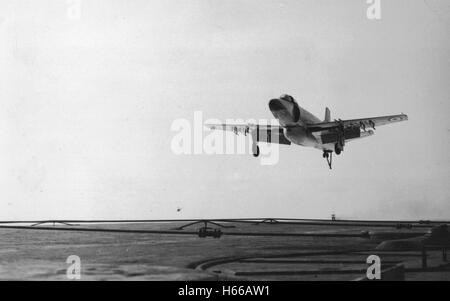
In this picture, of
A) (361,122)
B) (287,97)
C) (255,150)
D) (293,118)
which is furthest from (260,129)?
(361,122)

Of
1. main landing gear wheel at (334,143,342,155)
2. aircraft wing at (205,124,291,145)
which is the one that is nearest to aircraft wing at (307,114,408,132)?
main landing gear wheel at (334,143,342,155)

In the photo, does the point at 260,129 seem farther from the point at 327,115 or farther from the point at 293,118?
the point at 327,115

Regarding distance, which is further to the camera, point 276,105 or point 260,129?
point 260,129

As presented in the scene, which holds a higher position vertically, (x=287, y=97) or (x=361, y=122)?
(x=287, y=97)

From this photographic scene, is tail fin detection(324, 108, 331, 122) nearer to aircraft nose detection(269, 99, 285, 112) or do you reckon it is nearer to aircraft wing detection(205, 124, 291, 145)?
aircraft wing detection(205, 124, 291, 145)

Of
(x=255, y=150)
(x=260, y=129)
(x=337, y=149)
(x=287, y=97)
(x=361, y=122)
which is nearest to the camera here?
(x=287, y=97)

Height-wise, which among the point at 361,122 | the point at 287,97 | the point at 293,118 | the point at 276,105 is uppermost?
the point at 287,97

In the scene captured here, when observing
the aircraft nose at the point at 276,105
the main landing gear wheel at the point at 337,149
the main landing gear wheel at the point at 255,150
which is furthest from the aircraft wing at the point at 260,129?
Result: the aircraft nose at the point at 276,105

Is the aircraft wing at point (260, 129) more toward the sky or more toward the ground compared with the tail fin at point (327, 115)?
more toward the ground

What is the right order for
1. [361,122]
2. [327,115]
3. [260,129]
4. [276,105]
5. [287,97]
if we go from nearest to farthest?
[276,105]
[287,97]
[361,122]
[260,129]
[327,115]

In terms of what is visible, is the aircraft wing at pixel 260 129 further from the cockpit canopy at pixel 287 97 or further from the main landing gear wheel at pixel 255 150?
the cockpit canopy at pixel 287 97

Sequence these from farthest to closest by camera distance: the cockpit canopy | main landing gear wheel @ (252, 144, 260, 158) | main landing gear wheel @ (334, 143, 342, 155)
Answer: main landing gear wheel @ (334, 143, 342, 155) → main landing gear wheel @ (252, 144, 260, 158) → the cockpit canopy
